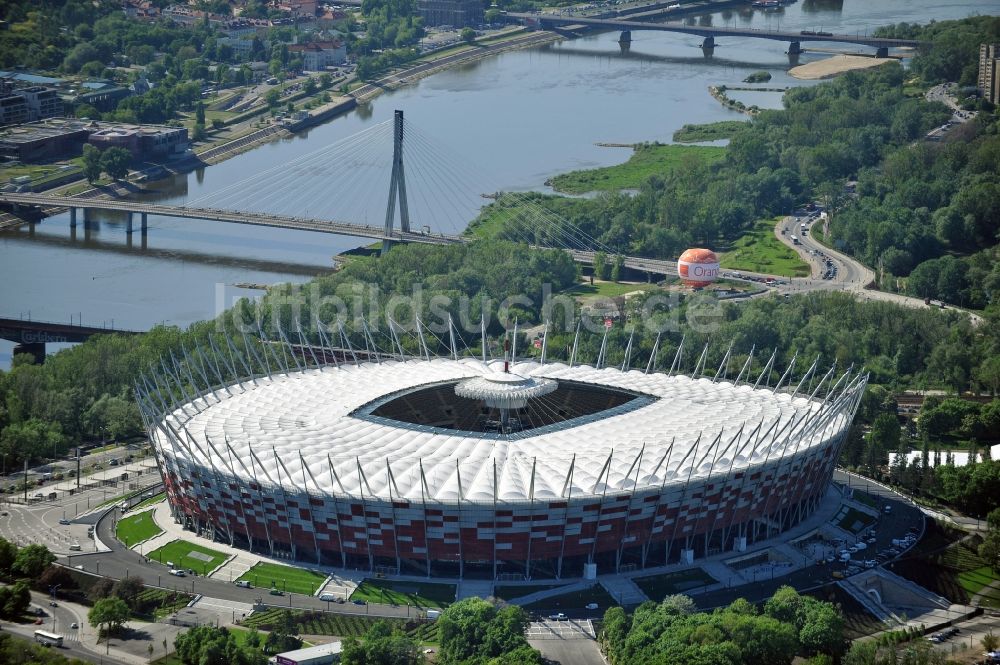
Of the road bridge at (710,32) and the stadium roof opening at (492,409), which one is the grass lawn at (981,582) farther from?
the road bridge at (710,32)

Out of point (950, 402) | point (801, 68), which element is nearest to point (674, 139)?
point (801, 68)

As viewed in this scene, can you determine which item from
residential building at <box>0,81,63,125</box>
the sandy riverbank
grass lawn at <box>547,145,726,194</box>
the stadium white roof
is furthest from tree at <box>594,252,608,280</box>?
the sandy riverbank

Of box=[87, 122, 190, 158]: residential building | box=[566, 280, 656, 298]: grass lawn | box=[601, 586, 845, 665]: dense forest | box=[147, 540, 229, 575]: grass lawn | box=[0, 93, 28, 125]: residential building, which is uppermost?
box=[0, 93, 28, 125]: residential building

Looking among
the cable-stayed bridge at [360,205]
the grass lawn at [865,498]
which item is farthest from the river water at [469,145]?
the grass lawn at [865,498]

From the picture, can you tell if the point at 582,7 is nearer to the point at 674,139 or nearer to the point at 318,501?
the point at 674,139

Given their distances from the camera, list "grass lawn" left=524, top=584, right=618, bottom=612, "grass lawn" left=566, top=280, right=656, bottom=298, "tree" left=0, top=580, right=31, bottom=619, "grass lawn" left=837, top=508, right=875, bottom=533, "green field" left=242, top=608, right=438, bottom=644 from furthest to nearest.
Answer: "grass lawn" left=566, top=280, right=656, bottom=298 < "grass lawn" left=837, top=508, right=875, bottom=533 < "grass lawn" left=524, top=584, right=618, bottom=612 < "tree" left=0, top=580, right=31, bottom=619 < "green field" left=242, top=608, right=438, bottom=644

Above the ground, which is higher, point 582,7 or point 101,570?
point 582,7

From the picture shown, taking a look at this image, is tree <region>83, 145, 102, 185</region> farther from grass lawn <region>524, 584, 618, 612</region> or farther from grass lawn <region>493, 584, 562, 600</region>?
grass lawn <region>524, 584, 618, 612</region>
